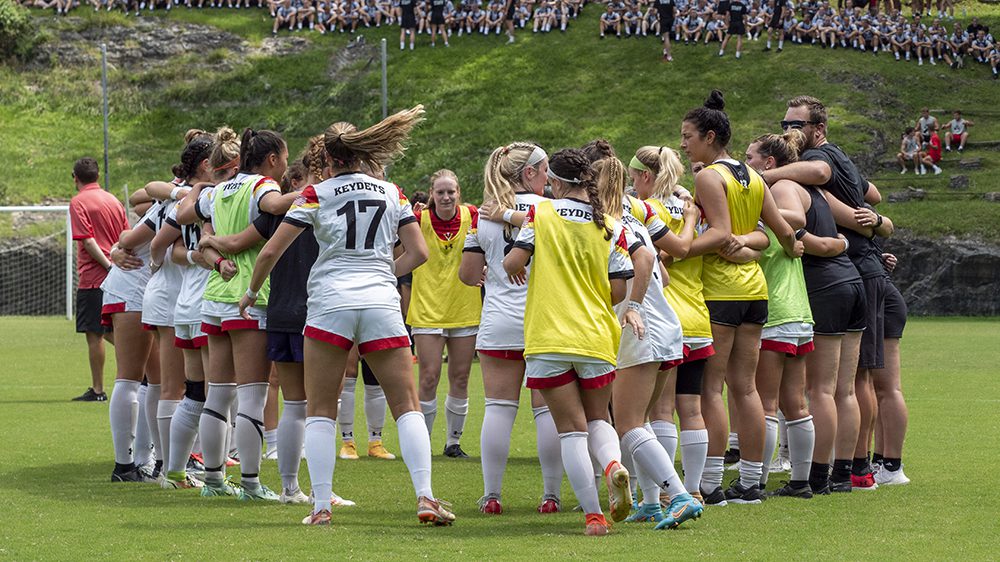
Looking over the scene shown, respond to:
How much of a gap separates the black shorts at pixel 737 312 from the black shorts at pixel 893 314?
5.48ft

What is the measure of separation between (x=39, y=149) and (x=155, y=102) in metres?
4.85

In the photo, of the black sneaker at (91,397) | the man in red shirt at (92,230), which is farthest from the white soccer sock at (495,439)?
the black sneaker at (91,397)

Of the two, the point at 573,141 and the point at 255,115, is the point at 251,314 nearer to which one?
the point at 573,141

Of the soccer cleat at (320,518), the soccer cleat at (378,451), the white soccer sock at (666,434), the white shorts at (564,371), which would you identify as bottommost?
the soccer cleat at (378,451)

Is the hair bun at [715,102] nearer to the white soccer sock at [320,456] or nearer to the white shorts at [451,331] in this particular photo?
the white soccer sock at [320,456]

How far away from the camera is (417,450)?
6.64 m

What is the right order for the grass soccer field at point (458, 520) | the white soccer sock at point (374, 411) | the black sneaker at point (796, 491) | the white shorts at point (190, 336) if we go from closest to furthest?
1. the grass soccer field at point (458, 520)
2. the black sneaker at point (796, 491)
3. the white shorts at point (190, 336)
4. the white soccer sock at point (374, 411)

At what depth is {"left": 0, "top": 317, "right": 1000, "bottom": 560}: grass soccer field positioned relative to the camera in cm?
599

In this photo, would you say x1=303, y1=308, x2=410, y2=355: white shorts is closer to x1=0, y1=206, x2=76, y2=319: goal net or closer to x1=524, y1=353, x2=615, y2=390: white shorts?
x1=524, y1=353, x2=615, y2=390: white shorts

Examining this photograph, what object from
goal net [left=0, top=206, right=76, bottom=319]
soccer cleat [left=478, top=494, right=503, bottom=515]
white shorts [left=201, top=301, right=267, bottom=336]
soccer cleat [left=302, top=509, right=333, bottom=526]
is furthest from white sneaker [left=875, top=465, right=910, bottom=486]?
goal net [left=0, top=206, right=76, bottom=319]

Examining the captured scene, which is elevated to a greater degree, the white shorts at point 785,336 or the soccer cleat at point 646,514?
the white shorts at point 785,336

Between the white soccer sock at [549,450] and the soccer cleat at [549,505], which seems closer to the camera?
the white soccer sock at [549,450]

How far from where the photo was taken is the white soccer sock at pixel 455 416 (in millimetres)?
10047

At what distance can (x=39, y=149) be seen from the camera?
129 ft
